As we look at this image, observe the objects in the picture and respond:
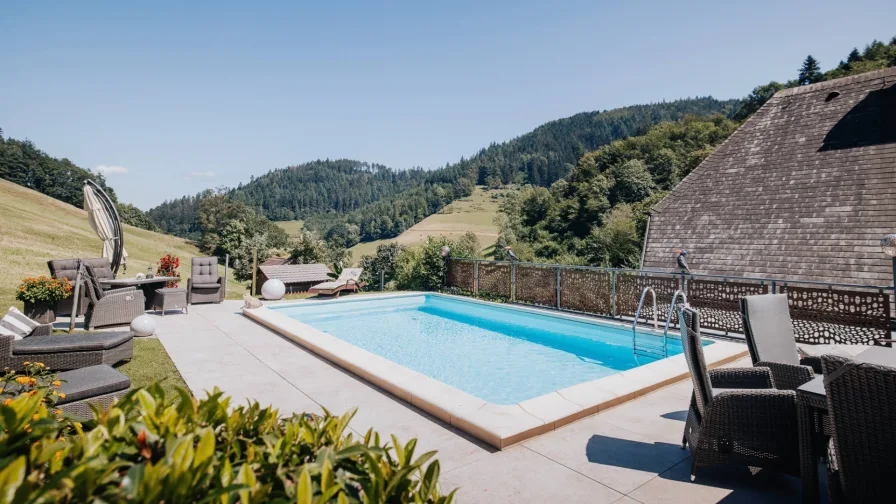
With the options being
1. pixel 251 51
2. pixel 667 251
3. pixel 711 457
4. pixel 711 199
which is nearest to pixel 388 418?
pixel 711 457

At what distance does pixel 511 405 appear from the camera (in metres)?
3.90

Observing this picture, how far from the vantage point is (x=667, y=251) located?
12.7m

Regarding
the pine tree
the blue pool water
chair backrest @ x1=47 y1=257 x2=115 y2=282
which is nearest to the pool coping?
the blue pool water

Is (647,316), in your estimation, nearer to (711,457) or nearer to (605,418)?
(605,418)

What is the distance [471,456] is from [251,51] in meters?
14.6

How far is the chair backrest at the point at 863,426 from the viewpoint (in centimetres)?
191

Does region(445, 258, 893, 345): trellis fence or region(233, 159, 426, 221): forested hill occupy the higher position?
region(233, 159, 426, 221): forested hill

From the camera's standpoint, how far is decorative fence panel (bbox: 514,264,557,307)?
9.86 metres

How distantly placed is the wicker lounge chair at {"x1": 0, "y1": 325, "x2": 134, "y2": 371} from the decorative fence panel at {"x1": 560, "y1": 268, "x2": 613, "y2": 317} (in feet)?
24.7

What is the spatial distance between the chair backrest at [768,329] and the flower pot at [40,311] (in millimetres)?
9451

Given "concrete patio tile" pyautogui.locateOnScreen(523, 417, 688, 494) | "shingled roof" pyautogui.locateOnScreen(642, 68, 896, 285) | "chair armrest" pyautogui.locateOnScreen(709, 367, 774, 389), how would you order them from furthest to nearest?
"shingled roof" pyautogui.locateOnScreen(642, 68, 896, 285) → "chair armrest" pyautogui.locateOnScreen(709, 367, 774, 389) → "concrete patio tile" pyautogui.locateOnScreen(523, 417, 688, 494)

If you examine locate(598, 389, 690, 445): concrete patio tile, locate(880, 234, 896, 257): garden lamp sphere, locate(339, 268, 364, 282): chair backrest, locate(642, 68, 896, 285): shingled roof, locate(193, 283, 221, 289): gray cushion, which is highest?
locate(642, 68, 896, 285): shingled roof

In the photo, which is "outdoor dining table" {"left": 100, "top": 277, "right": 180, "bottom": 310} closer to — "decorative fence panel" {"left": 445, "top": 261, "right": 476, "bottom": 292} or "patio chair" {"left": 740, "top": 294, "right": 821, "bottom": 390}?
"decorative fence panel" {"left": 445, "top": 261, "right": 476, "bottom": 292}

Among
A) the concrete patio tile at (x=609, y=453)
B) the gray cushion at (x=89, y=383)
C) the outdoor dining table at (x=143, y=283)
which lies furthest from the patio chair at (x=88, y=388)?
the outdoor dining table at (x=143, y=283)
